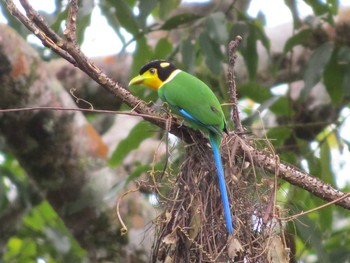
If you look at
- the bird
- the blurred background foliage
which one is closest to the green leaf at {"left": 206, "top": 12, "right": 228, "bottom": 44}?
the blurred background foliage

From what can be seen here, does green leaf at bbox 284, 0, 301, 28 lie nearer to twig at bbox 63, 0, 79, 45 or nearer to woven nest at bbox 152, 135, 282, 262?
woven nest at bbox 152, 135, 282, 262

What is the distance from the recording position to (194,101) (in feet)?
11.6

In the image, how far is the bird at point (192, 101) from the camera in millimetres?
3171

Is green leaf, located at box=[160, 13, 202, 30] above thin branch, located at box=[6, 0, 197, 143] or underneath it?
above

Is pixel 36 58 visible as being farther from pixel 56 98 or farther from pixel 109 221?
pixel 109 221

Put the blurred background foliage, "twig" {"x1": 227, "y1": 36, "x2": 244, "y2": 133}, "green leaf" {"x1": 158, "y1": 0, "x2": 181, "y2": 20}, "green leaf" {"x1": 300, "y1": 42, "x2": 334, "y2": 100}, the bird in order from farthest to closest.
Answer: "green leaf" {"x1": 158, "y1": 0, "x2": 181, "y2": 20}, "green leaf" {"x1": 300, "y1": 42, "x2": 334, "y2": 100}, the blurred background foliage, "twig" {"x1": 227, "y1": 36, "x2": 244, "y2": 133}, the bird

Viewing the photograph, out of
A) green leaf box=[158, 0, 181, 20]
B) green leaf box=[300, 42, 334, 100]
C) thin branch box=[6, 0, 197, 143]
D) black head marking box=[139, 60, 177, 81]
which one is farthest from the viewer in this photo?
green leaf box=[158, 0, 181, 20]

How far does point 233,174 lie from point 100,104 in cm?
326

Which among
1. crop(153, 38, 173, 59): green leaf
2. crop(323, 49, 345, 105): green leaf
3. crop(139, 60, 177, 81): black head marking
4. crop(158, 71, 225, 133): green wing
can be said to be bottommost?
crop(323, 49, 345, 105): green leaf

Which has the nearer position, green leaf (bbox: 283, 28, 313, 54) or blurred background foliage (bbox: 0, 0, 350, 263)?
blurred background foliage (bbox: 0, 0, 350, 263)

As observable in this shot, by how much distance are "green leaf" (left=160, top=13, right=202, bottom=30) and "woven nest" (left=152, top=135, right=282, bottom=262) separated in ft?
5.65

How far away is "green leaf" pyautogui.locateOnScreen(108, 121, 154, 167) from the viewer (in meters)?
4.56

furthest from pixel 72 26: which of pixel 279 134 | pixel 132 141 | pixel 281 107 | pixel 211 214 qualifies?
pixel 281 107

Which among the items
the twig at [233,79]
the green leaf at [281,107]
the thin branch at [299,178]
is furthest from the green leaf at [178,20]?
the thin branch at [299,178]
